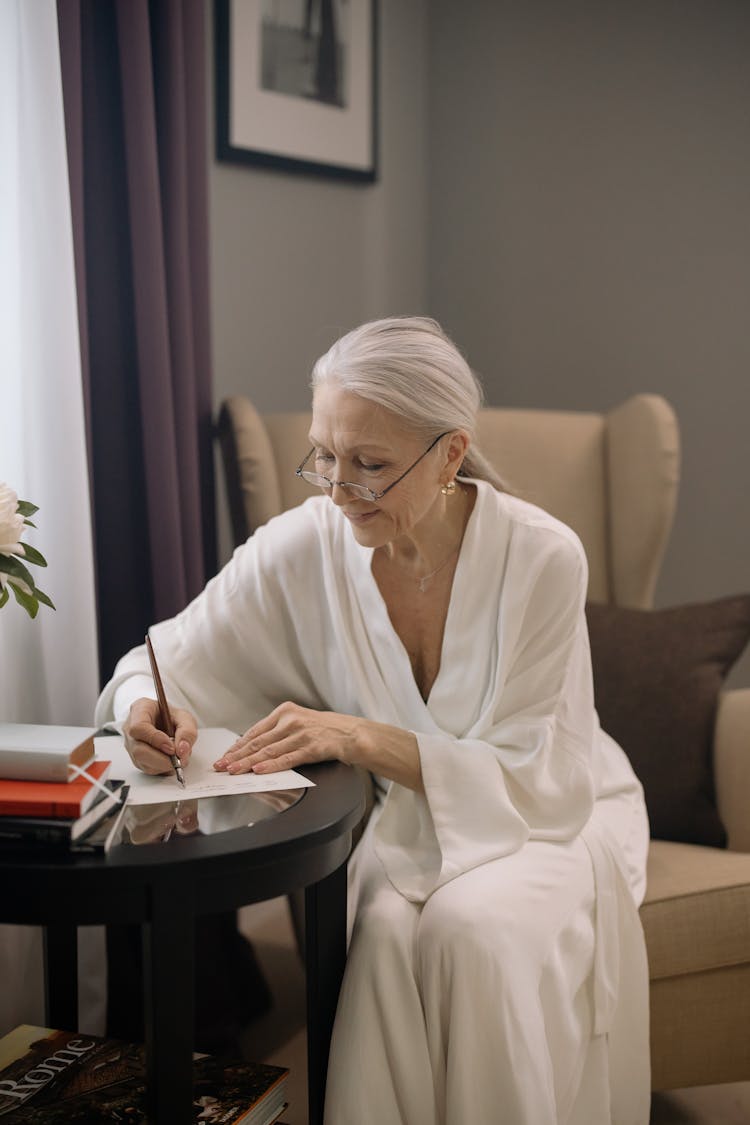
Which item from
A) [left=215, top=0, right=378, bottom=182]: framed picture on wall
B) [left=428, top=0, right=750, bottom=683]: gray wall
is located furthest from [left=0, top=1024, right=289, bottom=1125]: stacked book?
[left=215, top=0, right=378, bottom=182]: framed picture on wall

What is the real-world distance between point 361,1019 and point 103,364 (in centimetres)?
119

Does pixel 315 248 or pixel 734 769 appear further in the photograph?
pixel 315 248

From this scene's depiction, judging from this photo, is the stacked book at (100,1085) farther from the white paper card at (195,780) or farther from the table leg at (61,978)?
the white paper card at (195,780)

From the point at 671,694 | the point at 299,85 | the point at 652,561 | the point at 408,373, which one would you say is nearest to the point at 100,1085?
the point at 408,373

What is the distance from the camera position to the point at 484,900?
1.42 m

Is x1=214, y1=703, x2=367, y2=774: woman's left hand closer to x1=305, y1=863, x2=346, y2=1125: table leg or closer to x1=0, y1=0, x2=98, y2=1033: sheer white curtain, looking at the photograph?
x1=305, y1=863, x2=346, y2=1125: table leg

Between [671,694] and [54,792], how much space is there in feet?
3.81

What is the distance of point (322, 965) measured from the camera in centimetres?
138

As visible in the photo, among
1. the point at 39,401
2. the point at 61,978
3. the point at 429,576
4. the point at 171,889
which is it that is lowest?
the point at 61,978

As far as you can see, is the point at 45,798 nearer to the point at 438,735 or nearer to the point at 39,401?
the point at 438,735

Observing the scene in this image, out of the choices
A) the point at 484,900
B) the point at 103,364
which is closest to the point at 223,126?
the point at 103,364

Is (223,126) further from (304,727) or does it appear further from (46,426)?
(304,727)

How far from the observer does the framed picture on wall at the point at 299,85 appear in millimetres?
2566

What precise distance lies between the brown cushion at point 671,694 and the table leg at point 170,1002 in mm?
1036
